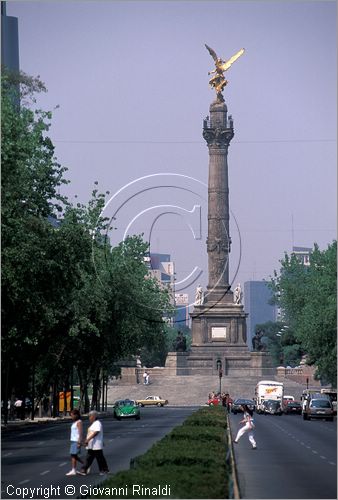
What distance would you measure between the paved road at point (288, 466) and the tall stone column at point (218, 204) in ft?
264

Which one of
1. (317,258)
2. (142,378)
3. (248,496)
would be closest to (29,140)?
(248,496)

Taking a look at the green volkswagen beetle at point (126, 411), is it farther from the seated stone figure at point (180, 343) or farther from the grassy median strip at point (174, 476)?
the grassy median strip at point (174, 476)

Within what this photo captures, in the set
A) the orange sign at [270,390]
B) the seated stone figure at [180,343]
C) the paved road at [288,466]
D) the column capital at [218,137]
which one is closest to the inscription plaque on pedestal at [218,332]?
the seated stone figure at [180,343]

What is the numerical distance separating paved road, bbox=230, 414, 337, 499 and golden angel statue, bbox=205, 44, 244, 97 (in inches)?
3623

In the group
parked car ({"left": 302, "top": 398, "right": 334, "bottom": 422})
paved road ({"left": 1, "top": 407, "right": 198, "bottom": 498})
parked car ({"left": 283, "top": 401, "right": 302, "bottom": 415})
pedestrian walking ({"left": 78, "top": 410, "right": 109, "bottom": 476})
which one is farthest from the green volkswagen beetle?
pedestrian walking ({"left": 78, "top": 410, "right": 109, "bottom": 476})

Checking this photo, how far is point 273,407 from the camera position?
386 ft

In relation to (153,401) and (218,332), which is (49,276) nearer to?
(153,401)

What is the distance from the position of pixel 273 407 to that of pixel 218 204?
1488 inches

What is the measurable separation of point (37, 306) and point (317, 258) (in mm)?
69345

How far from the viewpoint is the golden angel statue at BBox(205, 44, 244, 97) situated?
160 meters

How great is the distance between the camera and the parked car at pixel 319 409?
324ft

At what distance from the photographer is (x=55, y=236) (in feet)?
205

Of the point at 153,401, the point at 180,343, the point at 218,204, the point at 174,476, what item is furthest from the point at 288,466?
the point at 180,343

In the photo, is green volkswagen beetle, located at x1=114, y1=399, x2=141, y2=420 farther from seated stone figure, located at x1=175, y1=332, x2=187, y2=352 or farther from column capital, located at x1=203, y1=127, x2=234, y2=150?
seated stone figure, located at x1=175, y1=332, x2=187, y2=352
